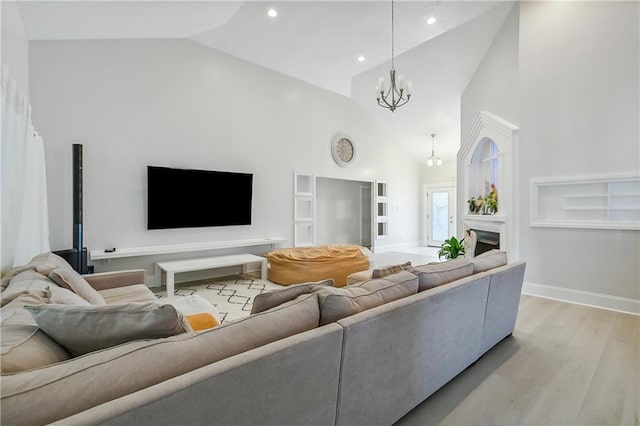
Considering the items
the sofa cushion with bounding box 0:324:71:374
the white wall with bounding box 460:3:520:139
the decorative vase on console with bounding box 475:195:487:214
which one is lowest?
the sofa cushion with bounding box 0:324:71:374

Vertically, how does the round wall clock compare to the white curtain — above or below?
above

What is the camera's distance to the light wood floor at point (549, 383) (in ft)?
5.48

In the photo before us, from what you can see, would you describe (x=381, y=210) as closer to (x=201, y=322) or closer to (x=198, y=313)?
(x=198, y=313)

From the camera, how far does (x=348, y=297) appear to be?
1413mm

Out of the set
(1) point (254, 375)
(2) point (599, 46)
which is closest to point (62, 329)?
(1) point (254, 375)

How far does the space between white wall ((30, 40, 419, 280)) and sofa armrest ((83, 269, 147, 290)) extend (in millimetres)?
1472

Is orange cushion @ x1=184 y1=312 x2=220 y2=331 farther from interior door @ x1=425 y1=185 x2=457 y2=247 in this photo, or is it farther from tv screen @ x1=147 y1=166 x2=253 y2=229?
interior door @ x1=425 y1=185 x2=457 y2=247

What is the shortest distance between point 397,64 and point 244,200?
3.71 metres

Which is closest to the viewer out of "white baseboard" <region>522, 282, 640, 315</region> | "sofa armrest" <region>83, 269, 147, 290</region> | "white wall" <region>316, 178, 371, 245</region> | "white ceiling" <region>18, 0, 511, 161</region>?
"sofa armrest" <region>83, 269, 147, 290</region>

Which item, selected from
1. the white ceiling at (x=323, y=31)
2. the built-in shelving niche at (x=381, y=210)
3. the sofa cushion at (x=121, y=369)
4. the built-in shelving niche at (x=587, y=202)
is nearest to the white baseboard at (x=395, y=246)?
the built-in shelving niche at (x=381, y=210)

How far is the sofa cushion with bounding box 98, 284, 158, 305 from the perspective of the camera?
2.40m

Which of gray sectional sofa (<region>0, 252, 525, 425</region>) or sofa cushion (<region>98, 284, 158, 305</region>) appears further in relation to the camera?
sofa cushion (<region>98, 284, 158, 305</region>)

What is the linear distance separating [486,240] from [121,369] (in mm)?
5131

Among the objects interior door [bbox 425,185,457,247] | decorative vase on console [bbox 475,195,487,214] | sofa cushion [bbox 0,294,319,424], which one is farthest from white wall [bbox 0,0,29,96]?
interior door [bbox 425,185,457,247]
